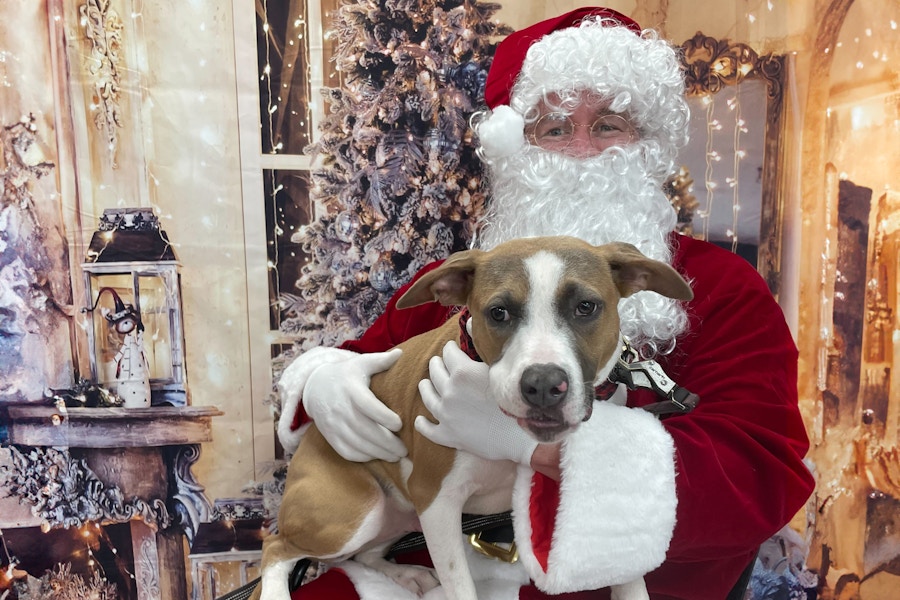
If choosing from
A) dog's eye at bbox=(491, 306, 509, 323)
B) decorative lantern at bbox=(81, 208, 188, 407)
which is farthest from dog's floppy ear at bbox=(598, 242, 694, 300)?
decorative lantern at bbox=(81, 208, 188, 407)

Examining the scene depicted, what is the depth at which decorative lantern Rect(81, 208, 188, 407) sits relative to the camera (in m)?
2.13

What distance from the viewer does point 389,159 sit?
222cm

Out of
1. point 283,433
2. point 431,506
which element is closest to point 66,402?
point 283,433

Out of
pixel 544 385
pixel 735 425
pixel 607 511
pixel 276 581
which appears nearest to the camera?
pixel 544 385

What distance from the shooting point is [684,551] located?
1409mm

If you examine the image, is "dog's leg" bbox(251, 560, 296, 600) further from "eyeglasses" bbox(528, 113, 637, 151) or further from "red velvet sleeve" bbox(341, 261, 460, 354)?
"eyeglasses" bbox(528, 113, 637, 151)

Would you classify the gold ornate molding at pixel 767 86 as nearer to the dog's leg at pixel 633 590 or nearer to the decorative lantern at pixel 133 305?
the dog's leg at pixel 633 590

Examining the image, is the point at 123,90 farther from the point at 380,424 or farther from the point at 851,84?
the point at 851,84

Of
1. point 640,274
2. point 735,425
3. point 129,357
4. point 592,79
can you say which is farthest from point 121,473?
point 592,79

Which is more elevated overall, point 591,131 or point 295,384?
point 591,131

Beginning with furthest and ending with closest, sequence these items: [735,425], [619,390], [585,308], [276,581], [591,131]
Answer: [591,131] → [276,581] → [619,390] → [735,425] → [585,308]

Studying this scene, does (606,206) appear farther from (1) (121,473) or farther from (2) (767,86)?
(1) (121,473)

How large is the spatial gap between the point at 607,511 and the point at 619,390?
0.36m

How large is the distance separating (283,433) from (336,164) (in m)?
1.06
